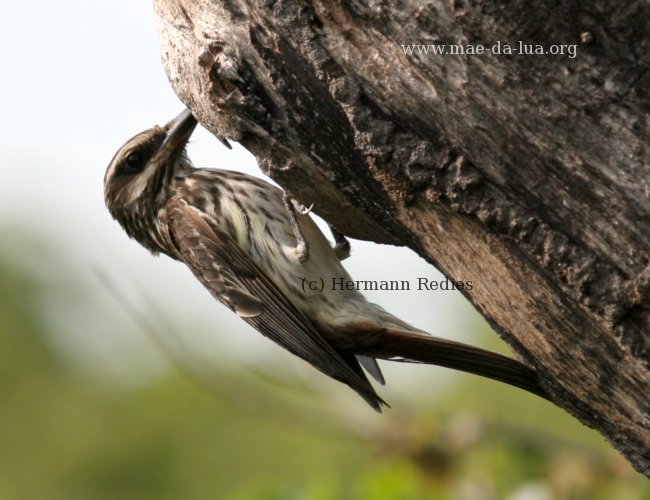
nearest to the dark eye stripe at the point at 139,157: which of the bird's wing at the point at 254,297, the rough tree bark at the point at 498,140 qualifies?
the bird's wing at the point at 254,297

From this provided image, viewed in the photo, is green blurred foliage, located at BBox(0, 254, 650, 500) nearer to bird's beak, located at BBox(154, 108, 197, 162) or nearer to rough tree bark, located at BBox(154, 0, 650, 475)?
bird's beak, located at BBox(154, 108, 197, 162)

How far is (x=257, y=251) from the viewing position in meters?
4.75

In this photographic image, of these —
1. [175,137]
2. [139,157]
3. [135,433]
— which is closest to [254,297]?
[175,137]

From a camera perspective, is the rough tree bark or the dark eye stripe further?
the dark eye stripe

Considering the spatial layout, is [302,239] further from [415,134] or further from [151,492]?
[151,492]

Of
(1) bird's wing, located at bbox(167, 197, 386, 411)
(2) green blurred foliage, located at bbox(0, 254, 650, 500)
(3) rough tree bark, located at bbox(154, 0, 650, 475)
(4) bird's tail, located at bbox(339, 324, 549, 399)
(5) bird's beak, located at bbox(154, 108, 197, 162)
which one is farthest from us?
(2) green blurred foliage, located at bbox(0, 254, 650, 500)

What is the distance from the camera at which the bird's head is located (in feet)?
16.5

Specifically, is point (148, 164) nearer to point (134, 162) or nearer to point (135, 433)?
point (134, 162)

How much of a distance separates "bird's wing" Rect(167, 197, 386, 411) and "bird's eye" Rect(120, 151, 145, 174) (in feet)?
1.73

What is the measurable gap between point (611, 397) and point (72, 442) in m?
11.2

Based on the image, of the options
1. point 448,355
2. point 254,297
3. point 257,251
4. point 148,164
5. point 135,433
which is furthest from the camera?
point 135,433

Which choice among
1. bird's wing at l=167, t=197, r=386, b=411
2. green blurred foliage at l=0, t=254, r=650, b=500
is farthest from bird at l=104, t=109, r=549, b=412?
green blurred foliage at l=0, t=254, r=650, b=500

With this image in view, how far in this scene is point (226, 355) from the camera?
11773 millimetres

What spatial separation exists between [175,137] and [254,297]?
995mm
